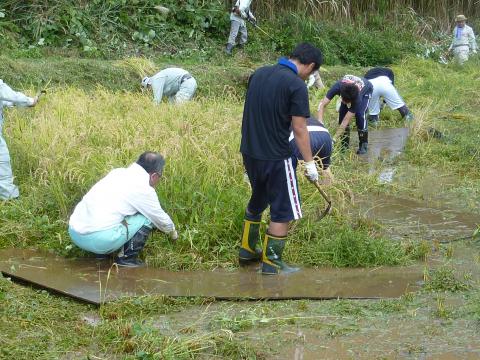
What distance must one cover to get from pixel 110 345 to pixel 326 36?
49.7ft

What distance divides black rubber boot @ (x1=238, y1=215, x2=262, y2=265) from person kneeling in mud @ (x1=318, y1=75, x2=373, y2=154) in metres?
3.48

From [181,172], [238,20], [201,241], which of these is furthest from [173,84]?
[238,20]

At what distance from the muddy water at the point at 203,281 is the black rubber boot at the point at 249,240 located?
107 millimetres

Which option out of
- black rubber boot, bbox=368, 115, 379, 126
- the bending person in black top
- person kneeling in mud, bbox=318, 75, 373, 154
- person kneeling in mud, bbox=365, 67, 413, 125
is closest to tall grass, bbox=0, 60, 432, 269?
the bending person in black top

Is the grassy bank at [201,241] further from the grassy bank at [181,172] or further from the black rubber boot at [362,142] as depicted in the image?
the black rubber boot at [362,142]

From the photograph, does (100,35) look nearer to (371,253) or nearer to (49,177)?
(49,177)

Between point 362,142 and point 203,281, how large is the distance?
15.9ft

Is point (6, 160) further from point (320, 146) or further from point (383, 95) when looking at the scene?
point (383, 95)

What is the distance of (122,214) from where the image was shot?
635 cm

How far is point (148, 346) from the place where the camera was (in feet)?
15.8

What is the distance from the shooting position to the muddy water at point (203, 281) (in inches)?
232

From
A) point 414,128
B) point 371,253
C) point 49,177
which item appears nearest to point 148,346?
point 371,253

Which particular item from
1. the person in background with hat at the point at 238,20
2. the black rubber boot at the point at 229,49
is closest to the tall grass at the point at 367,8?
Answer: the person in background with hat at the point at 238,20

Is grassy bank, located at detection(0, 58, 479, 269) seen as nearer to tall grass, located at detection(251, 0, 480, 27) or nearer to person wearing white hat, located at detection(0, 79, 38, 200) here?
person wearing white hat, located at detection(0, 79, 38, 200)
